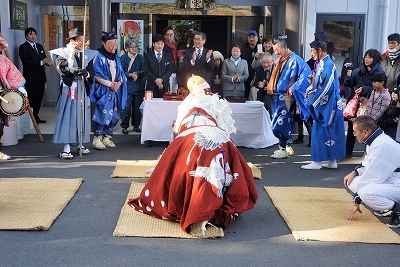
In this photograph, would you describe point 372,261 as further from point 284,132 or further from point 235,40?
point 235,40

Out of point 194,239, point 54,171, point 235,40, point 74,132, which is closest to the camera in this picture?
point 194,239

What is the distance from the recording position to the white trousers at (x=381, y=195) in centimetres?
445

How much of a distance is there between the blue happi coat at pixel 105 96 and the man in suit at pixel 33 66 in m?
2.19

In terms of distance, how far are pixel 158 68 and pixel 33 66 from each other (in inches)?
89.8

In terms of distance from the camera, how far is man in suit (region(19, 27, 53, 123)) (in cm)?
909

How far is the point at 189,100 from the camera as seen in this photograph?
15.7 feet

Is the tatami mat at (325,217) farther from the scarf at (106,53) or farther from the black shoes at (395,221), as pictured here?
the scarf at (106,53)

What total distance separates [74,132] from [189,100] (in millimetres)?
2574

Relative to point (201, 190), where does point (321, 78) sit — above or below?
above

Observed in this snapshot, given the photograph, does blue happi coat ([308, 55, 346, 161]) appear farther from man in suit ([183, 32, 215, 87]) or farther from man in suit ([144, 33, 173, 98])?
man in suit ([144, 33, 173, 98])

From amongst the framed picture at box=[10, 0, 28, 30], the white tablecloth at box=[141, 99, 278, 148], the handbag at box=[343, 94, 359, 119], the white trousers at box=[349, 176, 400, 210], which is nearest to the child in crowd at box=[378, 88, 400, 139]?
the handbag at box=[343, 94, 359, 119]

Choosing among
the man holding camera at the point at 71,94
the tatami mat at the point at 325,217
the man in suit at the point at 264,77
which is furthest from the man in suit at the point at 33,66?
the tatami mat at the point at 325,217

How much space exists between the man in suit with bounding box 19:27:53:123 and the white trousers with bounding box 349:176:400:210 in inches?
249

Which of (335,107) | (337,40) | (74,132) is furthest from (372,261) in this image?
(337,40)
